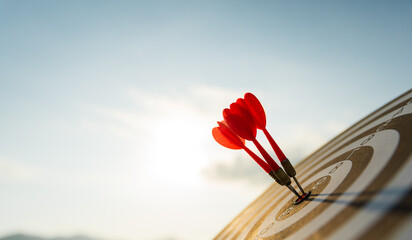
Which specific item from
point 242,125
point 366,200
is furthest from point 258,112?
point 366,200

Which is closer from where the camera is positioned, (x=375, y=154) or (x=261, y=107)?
(x=375, y=154)

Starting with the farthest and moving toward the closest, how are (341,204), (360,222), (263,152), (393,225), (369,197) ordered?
(263,152) → (341,204) → (369,197) → (360,222) → (393,225)

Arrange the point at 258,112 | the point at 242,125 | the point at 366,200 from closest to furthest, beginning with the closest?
the point at 366,200, the point at 242,125, the point at 258,112

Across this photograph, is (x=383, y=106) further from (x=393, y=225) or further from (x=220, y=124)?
(x=393, y=225)

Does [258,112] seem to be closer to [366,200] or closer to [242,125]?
[242,125]

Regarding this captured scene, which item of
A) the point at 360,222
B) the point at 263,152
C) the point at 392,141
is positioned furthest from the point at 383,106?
the point at 360,222

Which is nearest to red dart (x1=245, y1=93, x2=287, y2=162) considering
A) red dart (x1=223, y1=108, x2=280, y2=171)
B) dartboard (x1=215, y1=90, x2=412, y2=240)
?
red dart (x1=223, y1=108, x2=280, y2=171)
